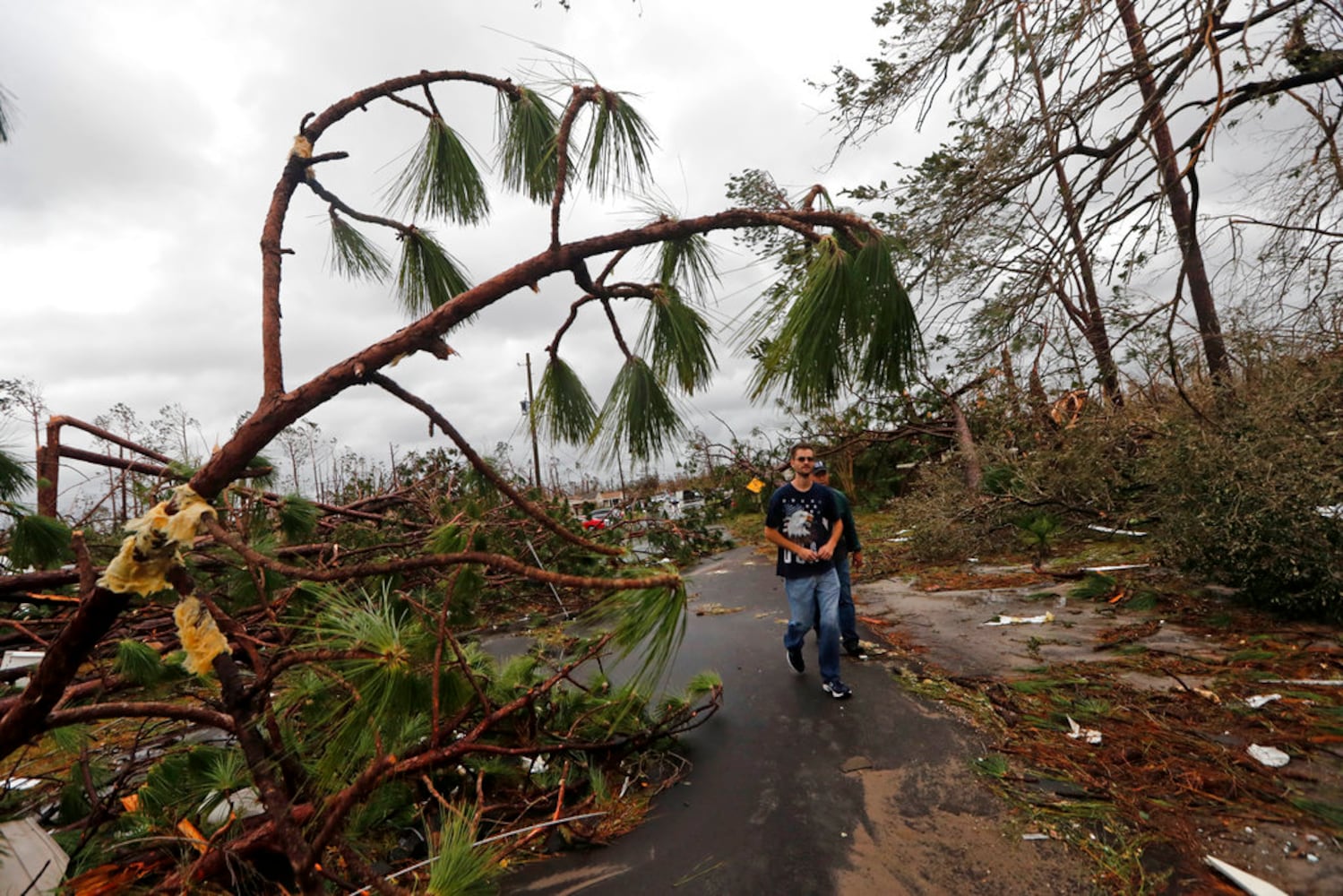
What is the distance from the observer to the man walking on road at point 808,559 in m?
3.05

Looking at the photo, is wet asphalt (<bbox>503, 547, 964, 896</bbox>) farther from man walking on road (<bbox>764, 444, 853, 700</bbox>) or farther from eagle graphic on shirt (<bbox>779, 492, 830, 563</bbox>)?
eagle graphic on shirt (<bbox>779, 492, 830, 563</bbox>)

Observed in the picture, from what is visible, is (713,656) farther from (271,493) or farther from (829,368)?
(829,368)

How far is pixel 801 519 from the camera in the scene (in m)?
3.54

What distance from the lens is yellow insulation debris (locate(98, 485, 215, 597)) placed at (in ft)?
2.60

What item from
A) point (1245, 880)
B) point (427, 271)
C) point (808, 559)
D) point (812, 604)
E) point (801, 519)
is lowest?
point (1245, 880)

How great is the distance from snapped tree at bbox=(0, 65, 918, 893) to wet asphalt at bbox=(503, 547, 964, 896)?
1.04 feet

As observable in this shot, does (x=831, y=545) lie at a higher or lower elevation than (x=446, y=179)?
lower

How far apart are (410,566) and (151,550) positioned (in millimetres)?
348

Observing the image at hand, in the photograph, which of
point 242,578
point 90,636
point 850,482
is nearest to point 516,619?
point 242,578

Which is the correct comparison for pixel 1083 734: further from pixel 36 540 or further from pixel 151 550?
pixel 36 540

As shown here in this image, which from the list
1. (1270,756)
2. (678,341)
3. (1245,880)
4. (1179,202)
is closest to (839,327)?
(678,341)

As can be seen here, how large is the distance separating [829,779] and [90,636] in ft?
7.49

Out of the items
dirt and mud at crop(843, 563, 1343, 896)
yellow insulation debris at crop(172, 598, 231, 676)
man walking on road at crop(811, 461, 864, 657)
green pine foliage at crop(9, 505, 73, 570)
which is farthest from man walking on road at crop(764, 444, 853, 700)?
green pine foliage at crop(9, 505, 73, 570)

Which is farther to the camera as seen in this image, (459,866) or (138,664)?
(138,664)
